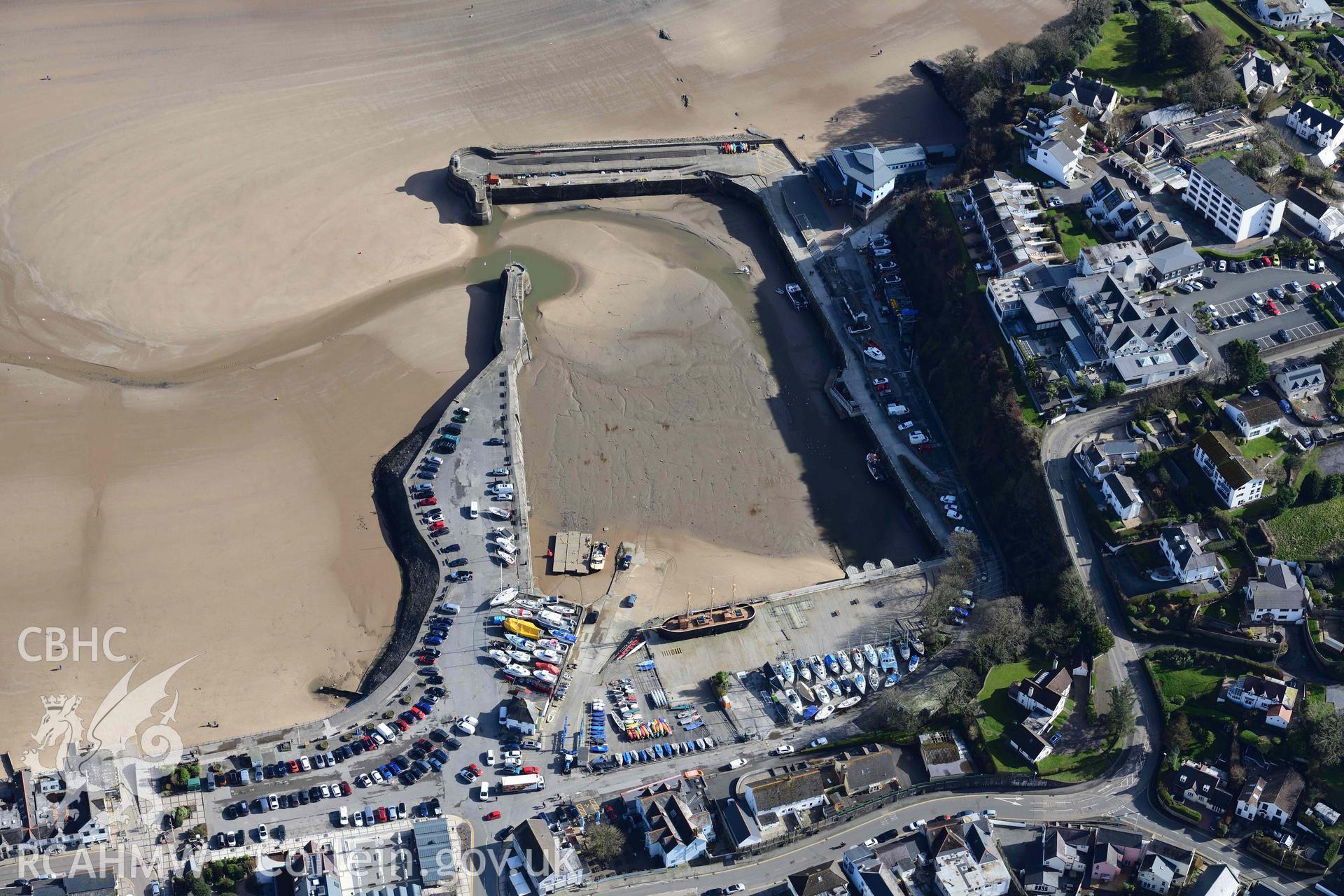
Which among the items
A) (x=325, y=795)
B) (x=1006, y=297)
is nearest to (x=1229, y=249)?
(x=1006, y=297)

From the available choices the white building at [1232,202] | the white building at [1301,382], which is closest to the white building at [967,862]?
the white building at [1301,382]

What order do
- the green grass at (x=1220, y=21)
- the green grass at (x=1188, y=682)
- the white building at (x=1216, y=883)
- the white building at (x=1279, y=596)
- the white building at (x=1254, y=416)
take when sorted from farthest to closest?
the green grass at (x=1220, y=21) < the white building at (x=1254, y=416) < the white building at (x=1279, y=596) < the green grass at (x=1188, y=682) < the white building at (x=1216, y=883)

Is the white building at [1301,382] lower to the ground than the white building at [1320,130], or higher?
lower

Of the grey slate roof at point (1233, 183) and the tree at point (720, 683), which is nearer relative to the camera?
the tree at point (720, 683)

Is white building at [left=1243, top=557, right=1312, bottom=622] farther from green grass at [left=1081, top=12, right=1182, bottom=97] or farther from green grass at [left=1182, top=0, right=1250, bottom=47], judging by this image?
green grass at [left=1182, top=0, right=1250, bottom=47]

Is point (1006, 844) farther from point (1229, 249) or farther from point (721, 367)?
point (1229, 249)

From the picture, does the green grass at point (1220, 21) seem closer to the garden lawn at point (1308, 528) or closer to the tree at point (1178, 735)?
the garden lawn at point (1308, 528)

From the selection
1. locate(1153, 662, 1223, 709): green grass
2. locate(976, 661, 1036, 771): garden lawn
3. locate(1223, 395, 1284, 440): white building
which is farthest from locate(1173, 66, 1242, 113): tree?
locate(976, 661, 1036, 771): garden lawn
